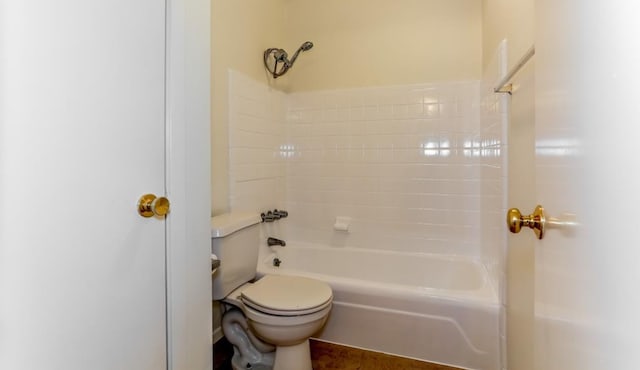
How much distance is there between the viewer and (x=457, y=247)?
8.03 feet

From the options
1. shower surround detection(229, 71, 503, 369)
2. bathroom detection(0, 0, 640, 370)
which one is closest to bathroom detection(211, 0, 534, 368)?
shower surround detection(229, 71, 503, 369)

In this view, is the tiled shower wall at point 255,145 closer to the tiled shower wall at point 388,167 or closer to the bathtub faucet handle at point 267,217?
the bathtub faucet handle at point 267,217

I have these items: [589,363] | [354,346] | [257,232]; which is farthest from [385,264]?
[589,363]

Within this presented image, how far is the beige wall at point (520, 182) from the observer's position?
1.26 m

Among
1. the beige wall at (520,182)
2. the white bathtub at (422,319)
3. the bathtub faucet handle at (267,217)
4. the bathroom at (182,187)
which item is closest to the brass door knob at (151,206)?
the bathroom at (182,187)

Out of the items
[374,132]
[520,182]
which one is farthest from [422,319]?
[374,132]

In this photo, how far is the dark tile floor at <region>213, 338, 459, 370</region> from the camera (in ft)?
5.87

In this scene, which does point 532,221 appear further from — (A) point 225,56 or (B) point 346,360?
(A) point 225,56

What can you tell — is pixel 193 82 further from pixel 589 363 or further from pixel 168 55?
pixel 589 363

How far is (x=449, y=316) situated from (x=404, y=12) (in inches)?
85.4

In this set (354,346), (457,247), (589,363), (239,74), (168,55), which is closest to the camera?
(589,363)

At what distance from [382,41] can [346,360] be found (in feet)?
7.44

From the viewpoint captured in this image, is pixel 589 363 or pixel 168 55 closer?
pixel 589 363

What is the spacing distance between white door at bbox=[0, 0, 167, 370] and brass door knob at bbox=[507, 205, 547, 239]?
882 millimetres
